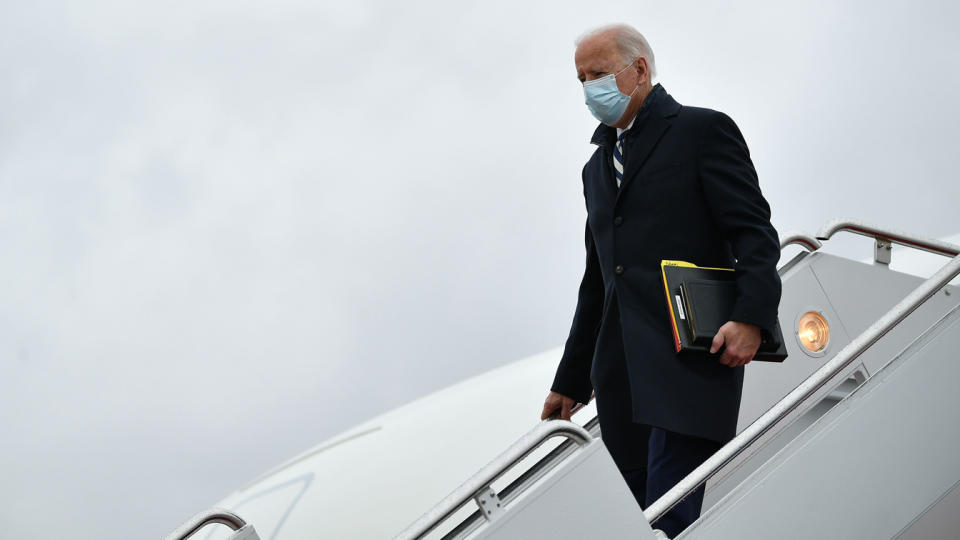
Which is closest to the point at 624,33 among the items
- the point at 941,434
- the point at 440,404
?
the point at 941,434

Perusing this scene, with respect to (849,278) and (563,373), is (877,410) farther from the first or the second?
(849,278)

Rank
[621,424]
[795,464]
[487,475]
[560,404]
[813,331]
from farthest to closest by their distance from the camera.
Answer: [813,331] → [560,404] → [621,424] → [795,464] → [487,475]

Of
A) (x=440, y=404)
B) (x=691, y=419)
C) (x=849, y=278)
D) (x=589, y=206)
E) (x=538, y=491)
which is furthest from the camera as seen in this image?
(x=440, y=404)

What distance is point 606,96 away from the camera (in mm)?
2936

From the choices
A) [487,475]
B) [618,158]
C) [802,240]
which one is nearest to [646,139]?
[618,158]

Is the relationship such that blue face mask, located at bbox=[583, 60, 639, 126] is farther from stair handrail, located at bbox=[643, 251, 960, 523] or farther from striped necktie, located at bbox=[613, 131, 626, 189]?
stair handrail, located at bbox=[643, 251, 960, 523]

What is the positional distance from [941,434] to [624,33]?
167 centimetres

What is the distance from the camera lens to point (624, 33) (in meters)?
2.97

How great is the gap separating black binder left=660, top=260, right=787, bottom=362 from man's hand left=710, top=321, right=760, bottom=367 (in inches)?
1.6

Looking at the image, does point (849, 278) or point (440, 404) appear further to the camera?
point (440, 404)

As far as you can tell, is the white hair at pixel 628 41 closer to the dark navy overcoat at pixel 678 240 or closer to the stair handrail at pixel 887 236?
the dark navy overcoat at pixel 678 240

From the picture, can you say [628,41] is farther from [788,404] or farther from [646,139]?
[788,404]

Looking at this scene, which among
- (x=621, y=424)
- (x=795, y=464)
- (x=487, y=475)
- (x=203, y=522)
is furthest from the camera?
(x=621, y=424)

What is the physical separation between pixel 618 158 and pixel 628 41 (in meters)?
0.37
